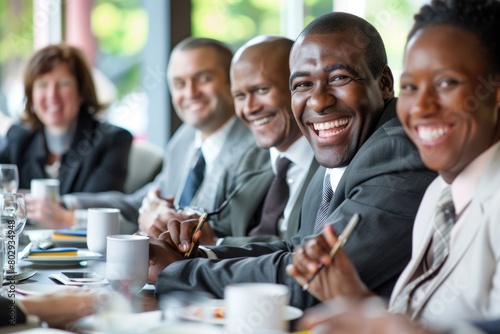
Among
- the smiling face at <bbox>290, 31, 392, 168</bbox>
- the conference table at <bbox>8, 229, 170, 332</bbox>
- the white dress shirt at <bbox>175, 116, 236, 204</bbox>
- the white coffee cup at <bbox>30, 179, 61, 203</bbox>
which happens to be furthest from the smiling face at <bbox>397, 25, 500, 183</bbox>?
the white coffee cup at <bbox>30, 179, 61, 203</bbox>

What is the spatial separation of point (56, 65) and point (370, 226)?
289cm

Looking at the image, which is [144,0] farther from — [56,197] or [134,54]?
[56,197]

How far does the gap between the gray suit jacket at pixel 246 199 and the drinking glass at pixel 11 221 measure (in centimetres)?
74

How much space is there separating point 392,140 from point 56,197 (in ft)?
5.93

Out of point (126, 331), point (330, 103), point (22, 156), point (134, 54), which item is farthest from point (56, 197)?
point (134, 54)

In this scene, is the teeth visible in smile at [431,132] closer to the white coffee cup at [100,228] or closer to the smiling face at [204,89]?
the white coffee cup at [100,228]

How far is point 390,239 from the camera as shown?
5.67ft

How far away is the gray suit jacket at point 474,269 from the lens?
4.50 feet

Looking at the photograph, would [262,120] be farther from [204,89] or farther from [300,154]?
[204,89]

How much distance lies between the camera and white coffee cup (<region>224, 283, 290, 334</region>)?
1360mm

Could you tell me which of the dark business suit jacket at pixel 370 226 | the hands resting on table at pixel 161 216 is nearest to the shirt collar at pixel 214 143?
the hands resting on table at pixel 161 216

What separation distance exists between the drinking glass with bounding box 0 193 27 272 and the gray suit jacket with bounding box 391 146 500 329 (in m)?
1.16

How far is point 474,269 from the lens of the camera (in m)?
1.38

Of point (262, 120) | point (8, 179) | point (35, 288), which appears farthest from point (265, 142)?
point (35, 288)
